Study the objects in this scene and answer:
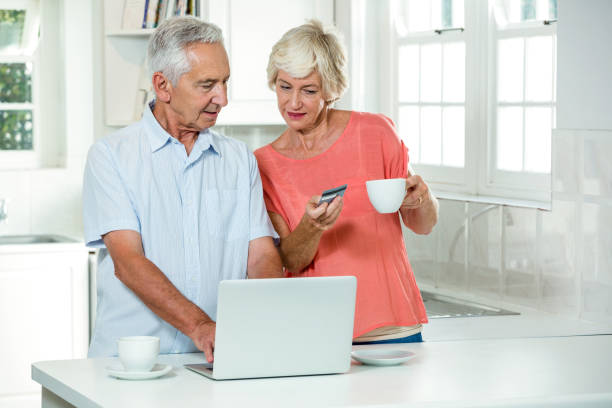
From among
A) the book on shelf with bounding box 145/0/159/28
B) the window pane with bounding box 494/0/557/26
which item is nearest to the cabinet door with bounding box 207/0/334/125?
the book on shelf with bounding box 145/0/159/28

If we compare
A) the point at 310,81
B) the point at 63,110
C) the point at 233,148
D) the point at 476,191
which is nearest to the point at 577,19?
the point at 476,191

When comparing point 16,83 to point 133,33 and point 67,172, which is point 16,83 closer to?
point 67,172

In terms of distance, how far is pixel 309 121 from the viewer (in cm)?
226

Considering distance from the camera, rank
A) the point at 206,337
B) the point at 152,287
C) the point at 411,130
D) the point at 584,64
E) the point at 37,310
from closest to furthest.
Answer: the point at 206,337
the point at 152,287
the point at 584,64
the point at 411,130
the point at 37,310

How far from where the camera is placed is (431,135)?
2.93m

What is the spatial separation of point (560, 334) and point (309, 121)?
1.04 m

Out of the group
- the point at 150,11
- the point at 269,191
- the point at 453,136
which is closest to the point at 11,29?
the point at 150,11

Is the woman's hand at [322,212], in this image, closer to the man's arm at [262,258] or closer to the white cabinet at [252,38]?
the man's arm at [262,258]

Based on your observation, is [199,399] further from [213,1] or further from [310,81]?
[213,1]

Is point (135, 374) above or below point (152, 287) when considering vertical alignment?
below

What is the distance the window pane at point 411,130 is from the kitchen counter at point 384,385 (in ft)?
3.48

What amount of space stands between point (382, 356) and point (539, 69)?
1.26 metres

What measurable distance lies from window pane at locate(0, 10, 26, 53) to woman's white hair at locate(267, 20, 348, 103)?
8.37 ft

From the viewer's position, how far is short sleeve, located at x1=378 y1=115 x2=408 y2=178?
236 cm
